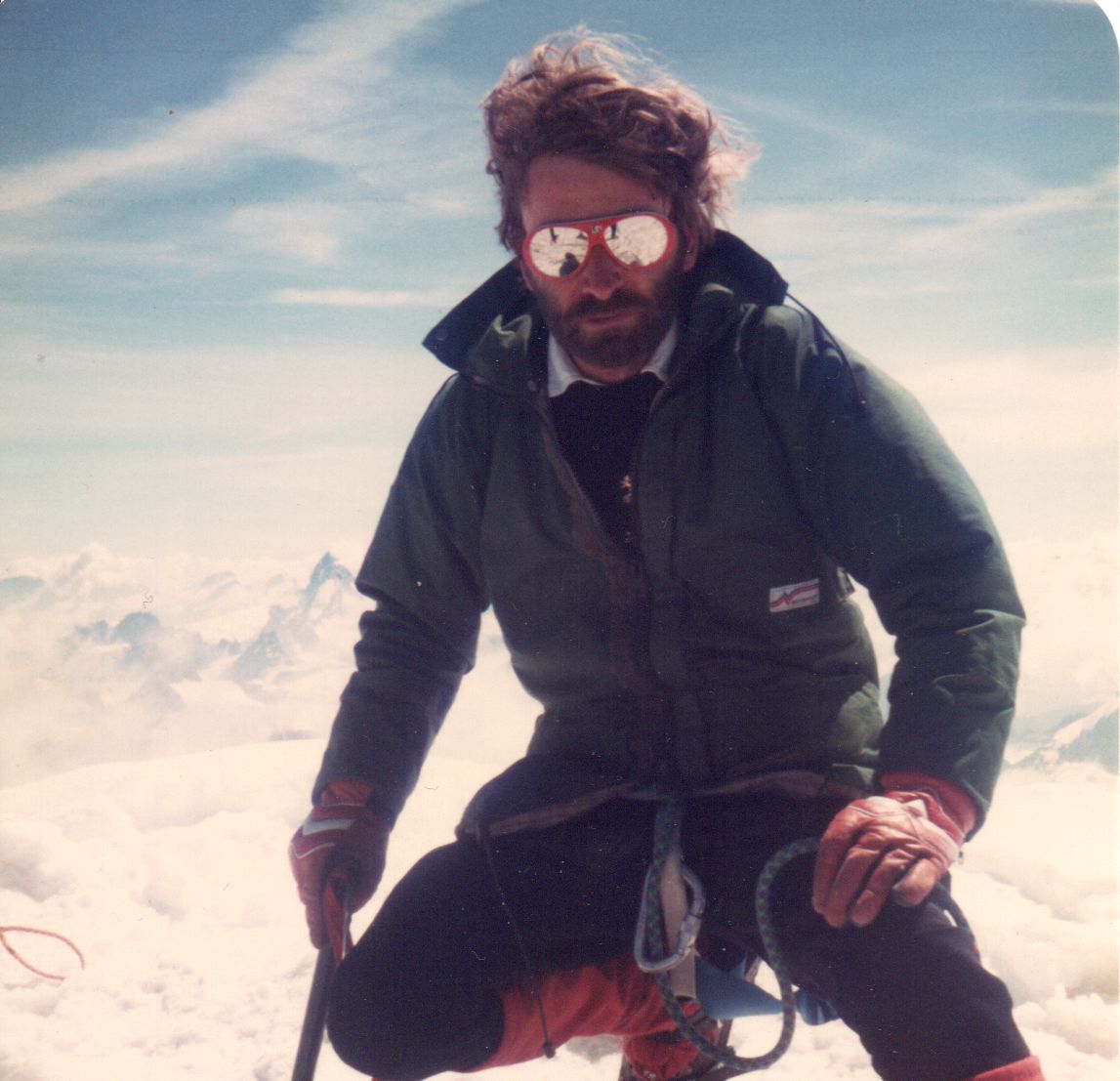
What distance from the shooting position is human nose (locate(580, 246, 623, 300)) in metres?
1.86

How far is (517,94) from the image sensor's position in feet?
7.07

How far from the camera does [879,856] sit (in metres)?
1.22

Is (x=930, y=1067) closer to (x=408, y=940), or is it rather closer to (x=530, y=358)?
(x=408, y=940)

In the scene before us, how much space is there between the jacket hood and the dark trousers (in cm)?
88

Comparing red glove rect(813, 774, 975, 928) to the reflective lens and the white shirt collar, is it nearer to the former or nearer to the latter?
the white shirt collar

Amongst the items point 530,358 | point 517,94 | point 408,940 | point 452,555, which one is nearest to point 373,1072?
point 408,940

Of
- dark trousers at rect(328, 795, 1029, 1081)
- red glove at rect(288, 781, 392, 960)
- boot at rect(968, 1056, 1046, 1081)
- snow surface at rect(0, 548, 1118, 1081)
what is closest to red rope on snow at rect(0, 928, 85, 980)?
snow surface at rect(0, 548, 1118, 1081)

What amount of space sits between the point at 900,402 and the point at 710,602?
0.47m

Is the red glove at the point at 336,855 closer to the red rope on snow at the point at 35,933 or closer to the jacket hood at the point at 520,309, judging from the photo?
the jacket hood at the point at 520,309

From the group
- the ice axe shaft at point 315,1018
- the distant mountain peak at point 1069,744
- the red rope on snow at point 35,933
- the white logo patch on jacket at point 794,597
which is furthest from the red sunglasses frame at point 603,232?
the distant mountain peak at point 1069,744

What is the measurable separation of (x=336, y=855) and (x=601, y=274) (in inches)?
47.8

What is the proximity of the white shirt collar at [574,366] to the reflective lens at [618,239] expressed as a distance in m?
0.15

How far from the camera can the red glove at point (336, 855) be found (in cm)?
171

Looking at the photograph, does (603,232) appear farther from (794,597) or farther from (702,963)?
(702,963)
